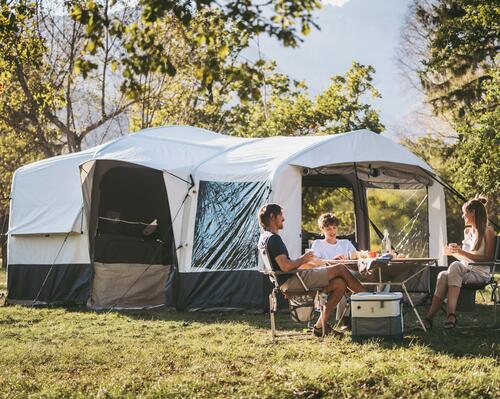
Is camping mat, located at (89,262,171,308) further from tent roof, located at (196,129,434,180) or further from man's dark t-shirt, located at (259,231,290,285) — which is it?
man's dark t-shirt, located at (259,231,290,285)

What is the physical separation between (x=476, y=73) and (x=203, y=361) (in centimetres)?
1841

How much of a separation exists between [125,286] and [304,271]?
15.3 feet

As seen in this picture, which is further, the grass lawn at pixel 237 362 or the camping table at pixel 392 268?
the camping table at pixel 392 268

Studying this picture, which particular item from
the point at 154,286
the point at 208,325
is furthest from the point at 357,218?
the point at 208,325

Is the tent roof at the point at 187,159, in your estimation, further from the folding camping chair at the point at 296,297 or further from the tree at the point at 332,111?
the tree at the point at 332,111

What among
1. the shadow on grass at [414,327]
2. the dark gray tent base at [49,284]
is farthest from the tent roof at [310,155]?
the dark gray tent base at [49,284]

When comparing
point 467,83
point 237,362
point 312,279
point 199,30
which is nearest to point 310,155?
point 312,279

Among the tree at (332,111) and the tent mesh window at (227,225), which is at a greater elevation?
the tree at (332,111)

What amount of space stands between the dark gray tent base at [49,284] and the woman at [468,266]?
528 centimetres

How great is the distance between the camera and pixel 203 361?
19.6 ft

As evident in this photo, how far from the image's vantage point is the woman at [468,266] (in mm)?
7234

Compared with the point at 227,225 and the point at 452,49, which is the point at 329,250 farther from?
the point at 452,49

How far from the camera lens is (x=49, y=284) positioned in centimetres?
1147

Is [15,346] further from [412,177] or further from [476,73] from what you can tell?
[476,73]
